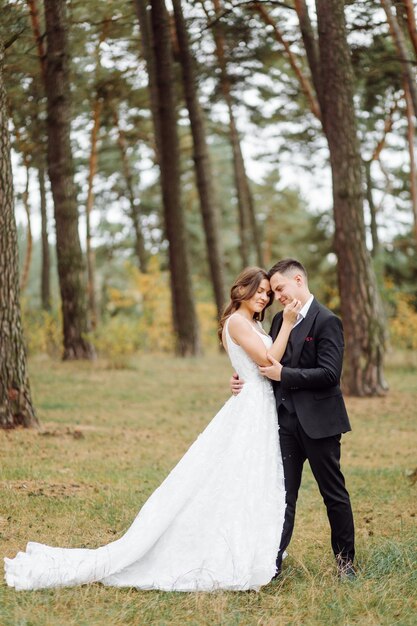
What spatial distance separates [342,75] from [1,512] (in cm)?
947

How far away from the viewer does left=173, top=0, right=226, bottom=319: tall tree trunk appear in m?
18.4

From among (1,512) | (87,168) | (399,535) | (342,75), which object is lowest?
(399,535)

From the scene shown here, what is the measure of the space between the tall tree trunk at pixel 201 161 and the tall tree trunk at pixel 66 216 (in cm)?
310

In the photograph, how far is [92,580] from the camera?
496 cm

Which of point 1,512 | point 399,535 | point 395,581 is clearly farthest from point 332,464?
point 1,512

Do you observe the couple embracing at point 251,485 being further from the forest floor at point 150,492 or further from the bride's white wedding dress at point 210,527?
the forest floor at point 150,492

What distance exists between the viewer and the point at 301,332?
5172 millimetres

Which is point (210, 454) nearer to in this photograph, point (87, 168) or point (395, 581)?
point (395, 581)

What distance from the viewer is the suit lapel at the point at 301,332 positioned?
5.14 metres

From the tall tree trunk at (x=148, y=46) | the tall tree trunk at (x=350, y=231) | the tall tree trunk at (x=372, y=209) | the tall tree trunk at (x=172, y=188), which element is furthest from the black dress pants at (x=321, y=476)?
the tall tree trunk at (x=372, y=209)

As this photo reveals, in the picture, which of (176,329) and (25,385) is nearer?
(25,385)

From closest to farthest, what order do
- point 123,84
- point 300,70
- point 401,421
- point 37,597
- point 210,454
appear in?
1. point 37,597
2. point 210,454
3. point 401,421
4. point 300,70
5. point 123,84

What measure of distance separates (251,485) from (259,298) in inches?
50.7

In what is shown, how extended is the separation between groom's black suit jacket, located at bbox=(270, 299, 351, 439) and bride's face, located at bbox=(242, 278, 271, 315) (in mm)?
357
